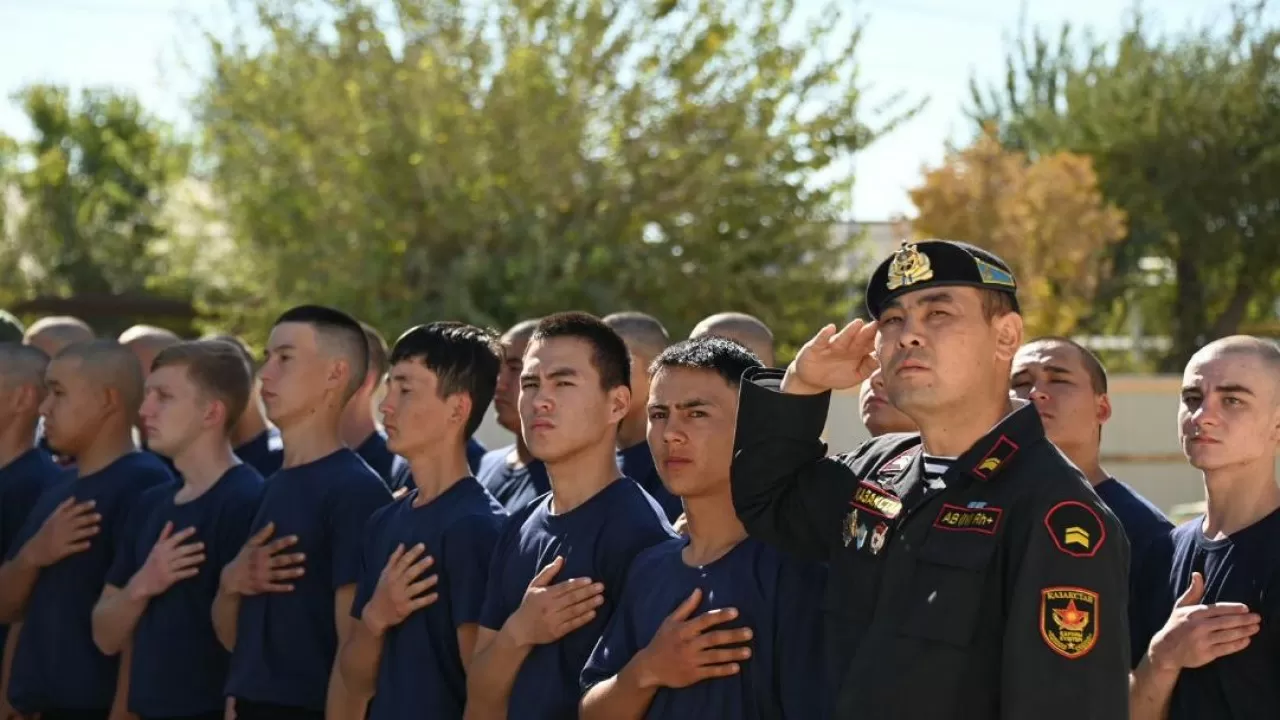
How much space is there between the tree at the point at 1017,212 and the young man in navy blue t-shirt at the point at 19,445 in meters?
19.7

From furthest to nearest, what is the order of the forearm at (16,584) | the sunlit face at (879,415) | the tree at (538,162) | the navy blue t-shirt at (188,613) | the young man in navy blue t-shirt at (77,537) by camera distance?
the tree at (538,162) < the forearm at (16,584) < the young man in navy blue t-shirt at (77,537) < the navy blue t-shirt at (188,613) < the sunlit face at (879,415)

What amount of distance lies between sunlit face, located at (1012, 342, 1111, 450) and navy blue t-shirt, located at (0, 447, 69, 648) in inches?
167

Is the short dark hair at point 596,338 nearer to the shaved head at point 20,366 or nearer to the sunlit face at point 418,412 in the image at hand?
the sunlit face at point 418,412

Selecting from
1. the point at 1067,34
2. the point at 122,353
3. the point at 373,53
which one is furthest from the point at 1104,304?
the point at 122,353

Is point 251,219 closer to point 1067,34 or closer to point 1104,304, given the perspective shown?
point 1104,304

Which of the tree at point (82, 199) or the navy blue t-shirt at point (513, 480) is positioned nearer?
the navy blue t-shirt at point (513, 480)

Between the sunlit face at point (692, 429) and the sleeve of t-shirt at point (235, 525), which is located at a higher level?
the sunlit face at point (692, 429)

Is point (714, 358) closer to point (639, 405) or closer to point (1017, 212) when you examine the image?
point (639, 405)

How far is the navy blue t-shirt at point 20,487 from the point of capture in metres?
7.34

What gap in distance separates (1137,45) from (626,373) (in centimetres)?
2934

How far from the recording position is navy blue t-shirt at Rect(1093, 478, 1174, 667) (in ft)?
15.0

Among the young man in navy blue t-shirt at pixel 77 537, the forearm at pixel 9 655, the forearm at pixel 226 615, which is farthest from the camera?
the forearm at pixel 9 655

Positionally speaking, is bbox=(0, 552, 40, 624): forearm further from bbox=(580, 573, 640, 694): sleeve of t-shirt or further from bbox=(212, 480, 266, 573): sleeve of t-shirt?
bbox=(580, 573, 640, 694): sleeve of t-shirt

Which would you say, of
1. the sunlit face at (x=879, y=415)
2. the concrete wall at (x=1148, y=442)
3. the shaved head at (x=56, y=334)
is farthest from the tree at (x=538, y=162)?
the sunlit face at (x=879, y=415)
